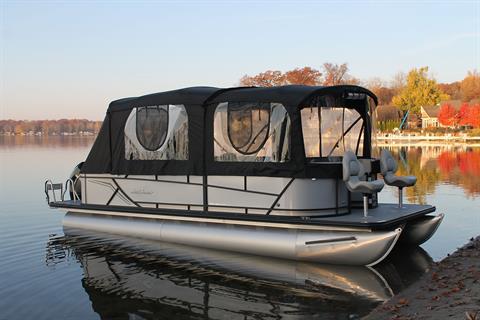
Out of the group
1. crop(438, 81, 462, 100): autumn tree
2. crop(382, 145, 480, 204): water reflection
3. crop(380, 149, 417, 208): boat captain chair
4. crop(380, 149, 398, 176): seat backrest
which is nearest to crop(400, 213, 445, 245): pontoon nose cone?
crop(380, 149, 417, 208): boat captain chair

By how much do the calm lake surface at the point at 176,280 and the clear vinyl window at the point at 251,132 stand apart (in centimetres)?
198

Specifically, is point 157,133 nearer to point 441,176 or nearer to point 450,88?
point 441,176

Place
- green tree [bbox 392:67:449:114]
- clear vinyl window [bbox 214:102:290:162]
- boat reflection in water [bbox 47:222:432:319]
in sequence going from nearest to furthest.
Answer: boat reflection in water [bbox 47:222:432:319]
clear vinyl window [bbox 214:102:290:162]
green tree [bbox 392:67:449:114]

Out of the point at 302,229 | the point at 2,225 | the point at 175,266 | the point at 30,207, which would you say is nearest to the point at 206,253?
the point at 175,266

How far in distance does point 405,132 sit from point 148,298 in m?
77.4

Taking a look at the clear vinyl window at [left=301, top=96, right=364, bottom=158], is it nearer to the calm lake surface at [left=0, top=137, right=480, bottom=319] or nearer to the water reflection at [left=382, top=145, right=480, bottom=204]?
the calm lake surface at [left=0, top=137, right=480, bottom=319]

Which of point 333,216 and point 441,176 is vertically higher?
point 333,216

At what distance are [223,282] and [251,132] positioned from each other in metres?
3.03

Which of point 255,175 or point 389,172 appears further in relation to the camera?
point 389,172

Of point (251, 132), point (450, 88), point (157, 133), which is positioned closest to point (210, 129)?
point (251, 132)

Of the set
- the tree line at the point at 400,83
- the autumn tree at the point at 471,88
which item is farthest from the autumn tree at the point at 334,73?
the autumn tree at the point at 471,88

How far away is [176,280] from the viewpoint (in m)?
9.51

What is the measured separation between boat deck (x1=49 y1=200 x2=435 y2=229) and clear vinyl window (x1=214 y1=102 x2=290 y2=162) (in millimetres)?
1131

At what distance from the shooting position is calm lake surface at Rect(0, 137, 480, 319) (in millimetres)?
7969
